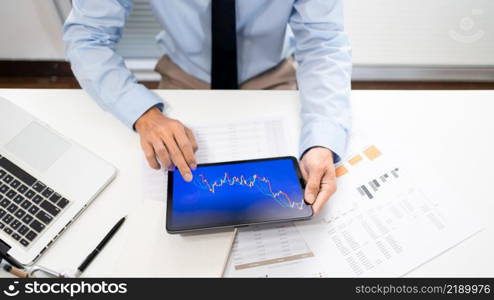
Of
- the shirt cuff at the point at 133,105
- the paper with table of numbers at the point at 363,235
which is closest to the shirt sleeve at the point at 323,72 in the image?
the paper with table of numbers at the point at 363,235

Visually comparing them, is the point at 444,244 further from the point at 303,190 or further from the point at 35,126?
the point at 35,126

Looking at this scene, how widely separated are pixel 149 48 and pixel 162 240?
1310mm

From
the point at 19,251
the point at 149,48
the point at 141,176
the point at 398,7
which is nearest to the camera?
the point at 19,251

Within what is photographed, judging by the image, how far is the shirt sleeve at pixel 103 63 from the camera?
799 mm

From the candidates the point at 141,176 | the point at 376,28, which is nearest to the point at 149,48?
the point at 376,28

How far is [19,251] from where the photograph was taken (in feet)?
2.06

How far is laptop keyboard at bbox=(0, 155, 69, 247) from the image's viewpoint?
64 centimetres

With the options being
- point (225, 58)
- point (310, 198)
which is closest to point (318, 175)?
point (310, 198)

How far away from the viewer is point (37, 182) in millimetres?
689

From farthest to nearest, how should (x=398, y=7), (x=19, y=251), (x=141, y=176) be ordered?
(x=398, y=7), (x=141, y=176), (x=19, y=251)

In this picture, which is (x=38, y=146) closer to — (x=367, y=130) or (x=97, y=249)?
(x=97, y=249)

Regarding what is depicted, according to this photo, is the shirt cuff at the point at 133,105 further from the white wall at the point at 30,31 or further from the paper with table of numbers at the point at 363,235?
the white wall at the point at 30,31

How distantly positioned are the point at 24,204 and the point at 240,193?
0.40 m

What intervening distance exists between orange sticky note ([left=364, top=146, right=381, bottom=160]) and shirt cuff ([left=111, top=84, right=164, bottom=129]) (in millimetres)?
470
